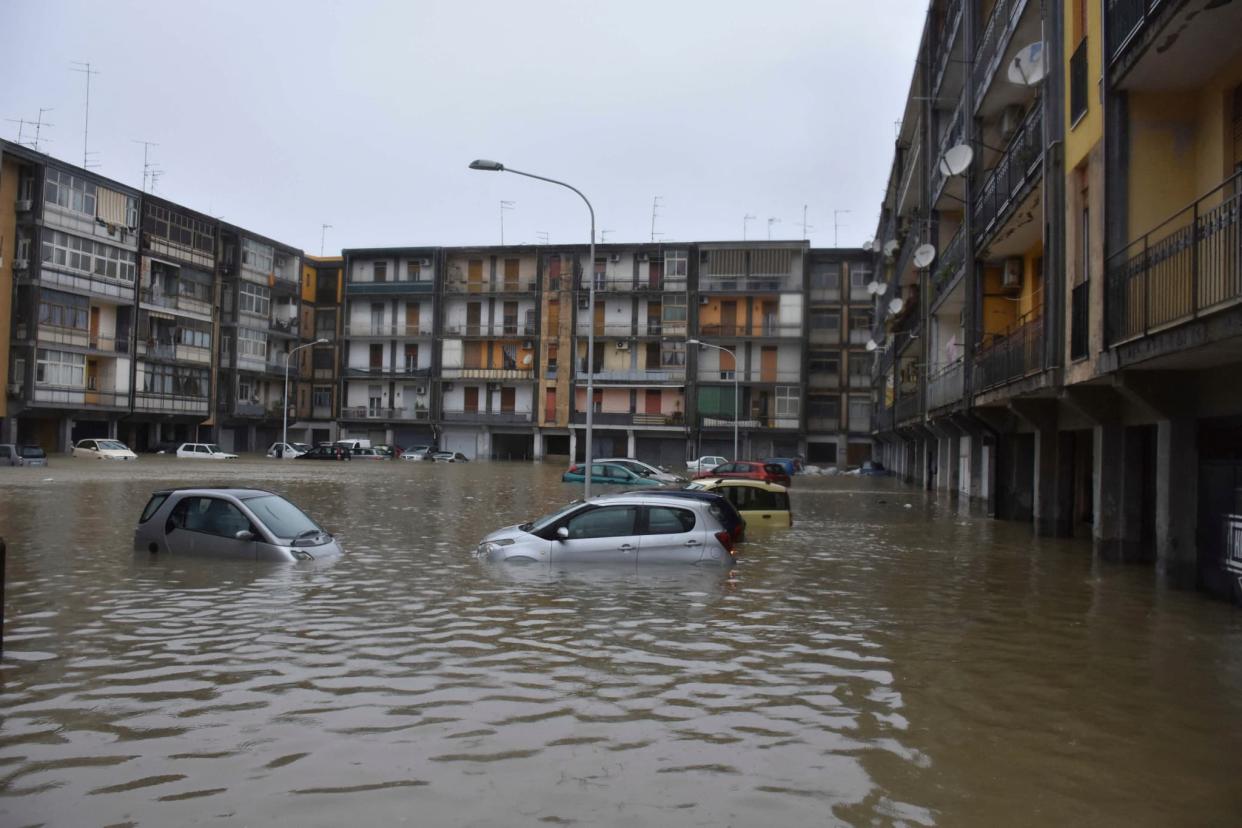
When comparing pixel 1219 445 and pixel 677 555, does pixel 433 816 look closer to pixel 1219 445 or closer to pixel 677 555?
pixel 677 555

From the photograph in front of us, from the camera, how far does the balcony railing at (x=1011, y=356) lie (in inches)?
737

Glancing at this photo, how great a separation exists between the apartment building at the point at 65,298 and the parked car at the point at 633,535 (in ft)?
170

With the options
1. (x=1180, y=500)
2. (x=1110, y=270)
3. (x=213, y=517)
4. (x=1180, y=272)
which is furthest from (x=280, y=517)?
(x=1180, y=500)

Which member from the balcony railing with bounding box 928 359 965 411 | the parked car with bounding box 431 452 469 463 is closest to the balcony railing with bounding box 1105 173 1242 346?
the balcony railing with bounding box 928 359 965 411

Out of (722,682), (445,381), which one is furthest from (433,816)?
(445,381)

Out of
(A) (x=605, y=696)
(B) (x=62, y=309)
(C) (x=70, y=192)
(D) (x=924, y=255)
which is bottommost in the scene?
(A) (x=605, y=696)

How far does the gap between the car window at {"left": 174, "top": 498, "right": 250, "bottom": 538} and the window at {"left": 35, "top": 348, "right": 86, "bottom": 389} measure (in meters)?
48.5

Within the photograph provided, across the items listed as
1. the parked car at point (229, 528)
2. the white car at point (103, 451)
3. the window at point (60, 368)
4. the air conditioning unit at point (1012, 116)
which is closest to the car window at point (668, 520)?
the parked car at point (229, 528)

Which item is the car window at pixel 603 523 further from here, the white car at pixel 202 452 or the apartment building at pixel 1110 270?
the white car at pixel 202 452

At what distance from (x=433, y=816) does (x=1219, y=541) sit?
12216 mm

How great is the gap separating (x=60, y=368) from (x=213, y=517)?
50590 millimetres

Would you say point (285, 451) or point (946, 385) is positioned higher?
point (946, 385)

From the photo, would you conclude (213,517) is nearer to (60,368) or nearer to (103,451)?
(103,451)

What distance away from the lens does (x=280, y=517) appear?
15.1m
